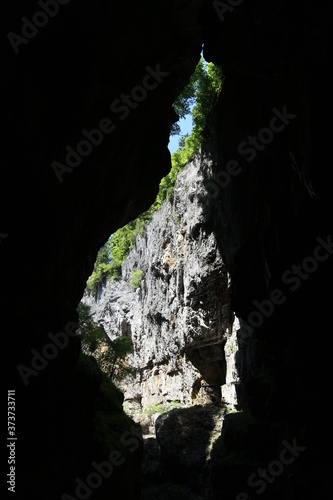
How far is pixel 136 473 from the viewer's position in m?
10.6

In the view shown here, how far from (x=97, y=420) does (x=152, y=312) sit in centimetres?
1695

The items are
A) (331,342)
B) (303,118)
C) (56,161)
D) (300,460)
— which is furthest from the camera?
(300,460)

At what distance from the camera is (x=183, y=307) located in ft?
73.8

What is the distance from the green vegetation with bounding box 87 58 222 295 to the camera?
20891mm

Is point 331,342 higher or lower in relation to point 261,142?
lower

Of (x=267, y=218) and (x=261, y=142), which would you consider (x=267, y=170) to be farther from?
(x=267, y=218)

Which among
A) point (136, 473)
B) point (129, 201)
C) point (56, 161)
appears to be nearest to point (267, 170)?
point (129, 201)
